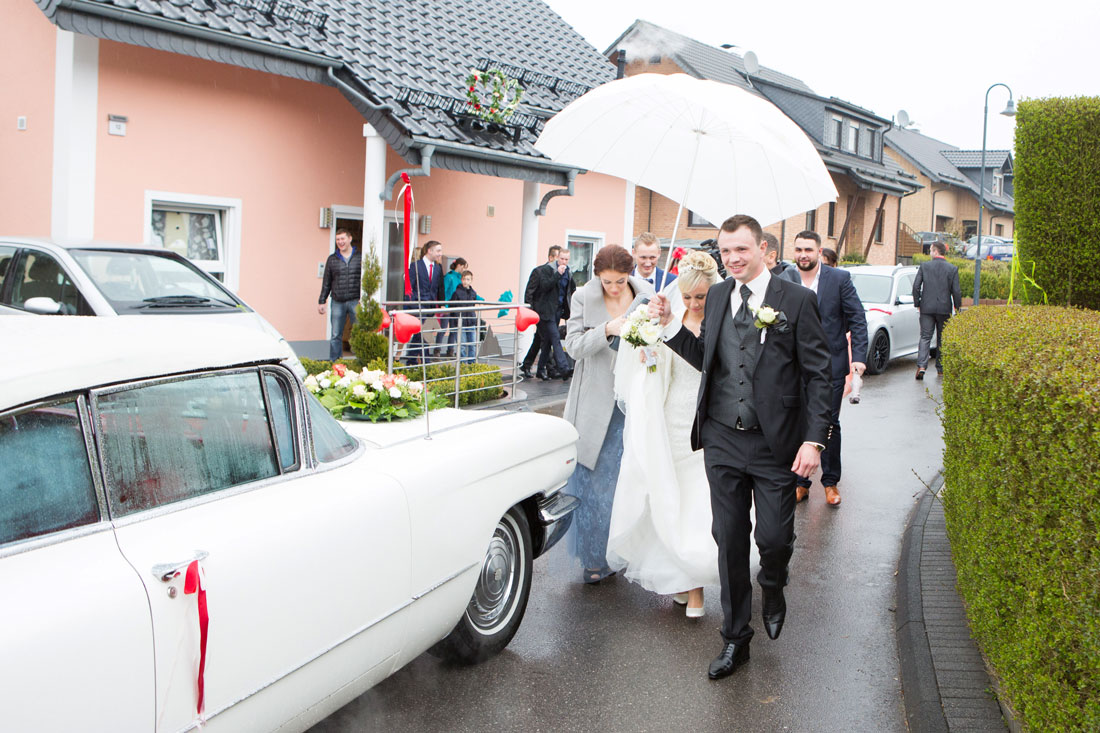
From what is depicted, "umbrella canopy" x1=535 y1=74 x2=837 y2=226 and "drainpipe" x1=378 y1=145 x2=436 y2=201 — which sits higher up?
"drainpipe" x1=378 y1=145 x2=436 y2=201

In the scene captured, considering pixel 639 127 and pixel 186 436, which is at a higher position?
pixel 639 127

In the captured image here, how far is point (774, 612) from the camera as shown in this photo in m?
4.77

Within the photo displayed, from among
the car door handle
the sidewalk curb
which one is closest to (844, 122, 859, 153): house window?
the sidewalk curb

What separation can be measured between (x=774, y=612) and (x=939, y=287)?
1190 centimetres

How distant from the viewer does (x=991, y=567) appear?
12.3ft

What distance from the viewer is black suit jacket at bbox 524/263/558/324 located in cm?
1456

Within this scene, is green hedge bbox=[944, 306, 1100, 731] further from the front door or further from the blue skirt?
the front door

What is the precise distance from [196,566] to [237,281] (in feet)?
37.8

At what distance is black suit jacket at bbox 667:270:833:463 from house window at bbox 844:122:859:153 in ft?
123

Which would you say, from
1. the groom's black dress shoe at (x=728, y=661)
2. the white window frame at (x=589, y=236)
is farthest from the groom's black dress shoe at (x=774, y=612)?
the white window frame at (x=589, y=236)

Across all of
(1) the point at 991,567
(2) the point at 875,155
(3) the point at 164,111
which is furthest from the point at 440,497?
(2) the point at 875,155

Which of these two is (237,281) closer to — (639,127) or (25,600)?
(639,127)

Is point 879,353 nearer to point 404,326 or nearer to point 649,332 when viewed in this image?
point 404,326

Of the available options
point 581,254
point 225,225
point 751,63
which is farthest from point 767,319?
point 751,63
